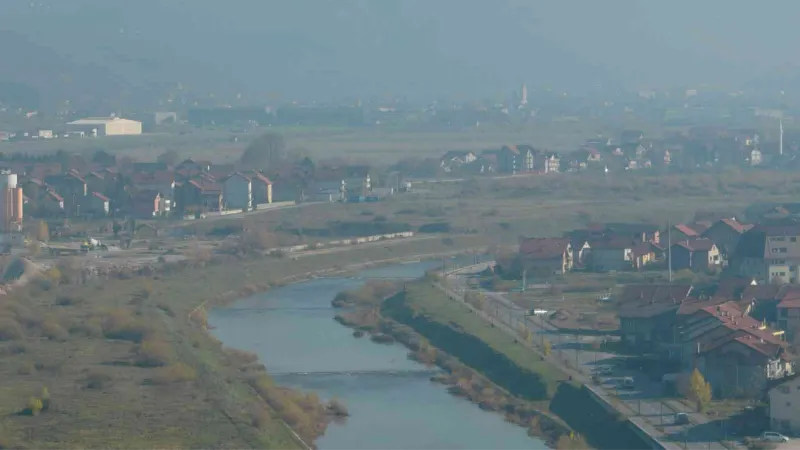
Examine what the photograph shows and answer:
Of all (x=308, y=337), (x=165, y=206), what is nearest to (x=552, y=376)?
(x=308, y=337)

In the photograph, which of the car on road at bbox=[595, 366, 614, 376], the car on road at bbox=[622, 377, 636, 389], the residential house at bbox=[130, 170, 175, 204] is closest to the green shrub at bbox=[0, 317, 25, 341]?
the car on road at bbox=[595, 366, 614, 376]

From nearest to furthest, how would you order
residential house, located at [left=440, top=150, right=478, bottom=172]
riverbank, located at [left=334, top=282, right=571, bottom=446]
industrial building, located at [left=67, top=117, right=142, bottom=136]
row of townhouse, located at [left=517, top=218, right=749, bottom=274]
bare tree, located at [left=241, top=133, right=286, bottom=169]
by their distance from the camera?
riverbank, located at [left=334, top=282, right=571, bottom=446], row of townhouse, located at [left=517, top=218, right=749, bottom=274], bare tree, located at [left=241, top=133, right=286, bottom=169], residential house, located at [left=440, top=150, right=478, bottom=172], industrial building, located at [left=67, top=117, right=142, bottom=136]

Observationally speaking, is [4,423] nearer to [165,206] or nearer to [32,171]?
[165,206]

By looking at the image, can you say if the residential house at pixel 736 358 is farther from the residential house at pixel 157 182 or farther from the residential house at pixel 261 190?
the residential house at pixel 261 190

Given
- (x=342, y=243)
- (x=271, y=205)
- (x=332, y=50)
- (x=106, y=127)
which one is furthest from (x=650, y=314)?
(x=332, y=50)

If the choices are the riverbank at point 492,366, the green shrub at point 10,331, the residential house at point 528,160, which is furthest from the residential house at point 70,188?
the green shrub at point 10,331

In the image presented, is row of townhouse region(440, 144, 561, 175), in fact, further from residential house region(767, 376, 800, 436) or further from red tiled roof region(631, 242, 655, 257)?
residential house region(767, 376, 800, 436)
